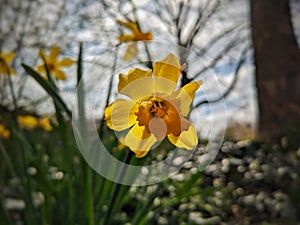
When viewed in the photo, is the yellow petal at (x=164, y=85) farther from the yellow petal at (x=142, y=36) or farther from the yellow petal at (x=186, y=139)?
the yellow petal at (x=142, y=36)

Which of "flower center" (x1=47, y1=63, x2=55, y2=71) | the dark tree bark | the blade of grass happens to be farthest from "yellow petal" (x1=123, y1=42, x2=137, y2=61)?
the dark tree bark

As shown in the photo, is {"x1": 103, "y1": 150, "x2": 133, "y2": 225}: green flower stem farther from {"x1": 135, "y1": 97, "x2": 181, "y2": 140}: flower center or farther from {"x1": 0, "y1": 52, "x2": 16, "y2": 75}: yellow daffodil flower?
{"x1": 0, "y1": 52, "x2": 16, "y2": 75}: yellow daffodil flower

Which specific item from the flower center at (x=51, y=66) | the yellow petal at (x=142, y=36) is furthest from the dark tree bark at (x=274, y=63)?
the yellow petal at (x=142, y=36)

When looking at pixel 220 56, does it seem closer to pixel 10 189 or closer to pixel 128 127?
pixel 10 189

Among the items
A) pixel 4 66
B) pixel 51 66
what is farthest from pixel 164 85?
pixel 51 66

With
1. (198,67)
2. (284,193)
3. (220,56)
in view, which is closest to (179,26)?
(220,56)

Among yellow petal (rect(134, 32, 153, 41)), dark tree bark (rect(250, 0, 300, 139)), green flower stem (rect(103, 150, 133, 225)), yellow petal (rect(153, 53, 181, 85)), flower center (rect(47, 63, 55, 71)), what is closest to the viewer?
yellow petal (rect(153, 53, 181, 85))
